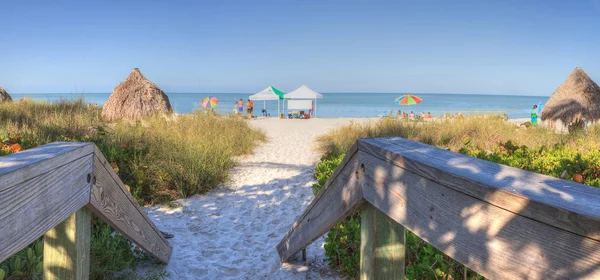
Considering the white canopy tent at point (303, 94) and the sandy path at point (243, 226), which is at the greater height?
the white canopy tent at point (303, 94)

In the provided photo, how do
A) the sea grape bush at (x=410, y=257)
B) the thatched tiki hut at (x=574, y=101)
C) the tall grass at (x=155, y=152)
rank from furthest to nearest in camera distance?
the thatched tiki hut at (x=574, y=101) < the tall grass at (x=155, y=152) < the sea grape bush at (x=410, y=257)

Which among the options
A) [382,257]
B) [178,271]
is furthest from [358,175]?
[178,271]

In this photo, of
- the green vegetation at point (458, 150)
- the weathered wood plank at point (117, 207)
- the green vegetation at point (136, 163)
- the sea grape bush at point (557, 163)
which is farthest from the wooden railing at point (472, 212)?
the sea grape bush at point (557, 163)

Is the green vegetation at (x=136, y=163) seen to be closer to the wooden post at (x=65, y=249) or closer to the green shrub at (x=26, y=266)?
the green shrub at (x=26, y=266)

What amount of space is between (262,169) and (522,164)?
5045mm

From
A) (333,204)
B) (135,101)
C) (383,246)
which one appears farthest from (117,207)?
(135,101)

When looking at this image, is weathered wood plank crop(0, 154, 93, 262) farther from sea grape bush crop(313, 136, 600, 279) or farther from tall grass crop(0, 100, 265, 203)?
tall grass crop(0, 100, 265, 203)

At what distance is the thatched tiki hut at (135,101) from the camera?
1423 cm

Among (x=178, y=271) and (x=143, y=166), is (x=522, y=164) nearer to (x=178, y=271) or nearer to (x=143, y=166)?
(x=178, y=271)

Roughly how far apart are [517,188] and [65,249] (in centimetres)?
180

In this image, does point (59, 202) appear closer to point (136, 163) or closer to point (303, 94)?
point (136, 163)

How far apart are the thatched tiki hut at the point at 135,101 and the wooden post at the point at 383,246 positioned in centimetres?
1352

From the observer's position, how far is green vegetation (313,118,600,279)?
9.82 feet

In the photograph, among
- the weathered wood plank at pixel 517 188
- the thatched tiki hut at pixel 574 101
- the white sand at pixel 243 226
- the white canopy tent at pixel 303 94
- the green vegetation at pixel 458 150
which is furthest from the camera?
the white canopy tent at pixel 303 94
